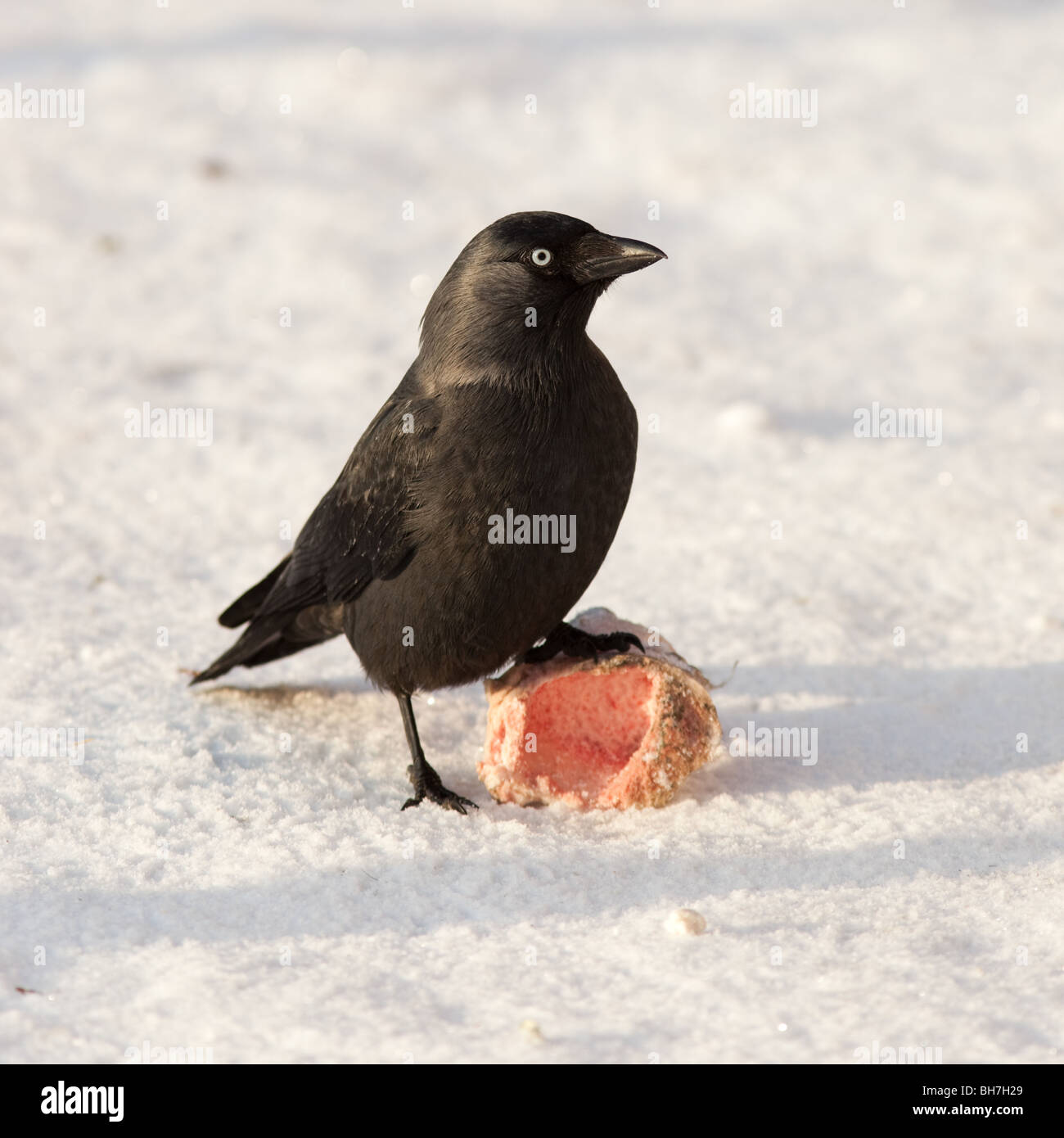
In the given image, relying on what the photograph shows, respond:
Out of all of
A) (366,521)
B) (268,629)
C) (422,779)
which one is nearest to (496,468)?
(366,521)

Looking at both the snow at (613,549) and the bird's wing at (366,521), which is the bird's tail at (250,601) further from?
the snow at (613,549)

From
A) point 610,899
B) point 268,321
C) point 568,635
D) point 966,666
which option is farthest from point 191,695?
point 268,321

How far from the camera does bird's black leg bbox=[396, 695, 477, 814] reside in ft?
12.9

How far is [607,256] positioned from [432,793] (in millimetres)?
1560

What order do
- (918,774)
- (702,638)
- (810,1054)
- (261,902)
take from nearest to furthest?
(810,1054)
(261,902)
(918,774)
(702,638)

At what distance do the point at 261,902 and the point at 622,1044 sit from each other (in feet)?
3.32

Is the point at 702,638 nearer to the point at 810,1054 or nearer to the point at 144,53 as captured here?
the point at 810,1054

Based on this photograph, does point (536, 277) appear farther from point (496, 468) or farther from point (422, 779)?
point (422, 779)

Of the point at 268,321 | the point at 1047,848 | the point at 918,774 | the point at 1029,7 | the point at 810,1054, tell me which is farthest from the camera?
the point at 1029,7

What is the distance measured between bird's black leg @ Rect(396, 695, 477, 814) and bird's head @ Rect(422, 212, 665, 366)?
109 cm

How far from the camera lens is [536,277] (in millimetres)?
3852

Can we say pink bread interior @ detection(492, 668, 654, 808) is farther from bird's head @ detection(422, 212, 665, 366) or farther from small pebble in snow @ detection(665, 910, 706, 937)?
bird's head @ detection(422, 212, 665, 366)

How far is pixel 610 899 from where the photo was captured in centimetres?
344

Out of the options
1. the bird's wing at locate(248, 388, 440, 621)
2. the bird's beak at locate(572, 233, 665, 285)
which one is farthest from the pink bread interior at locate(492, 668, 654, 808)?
the bird's beak at locate(572, 233, 665, 285)
